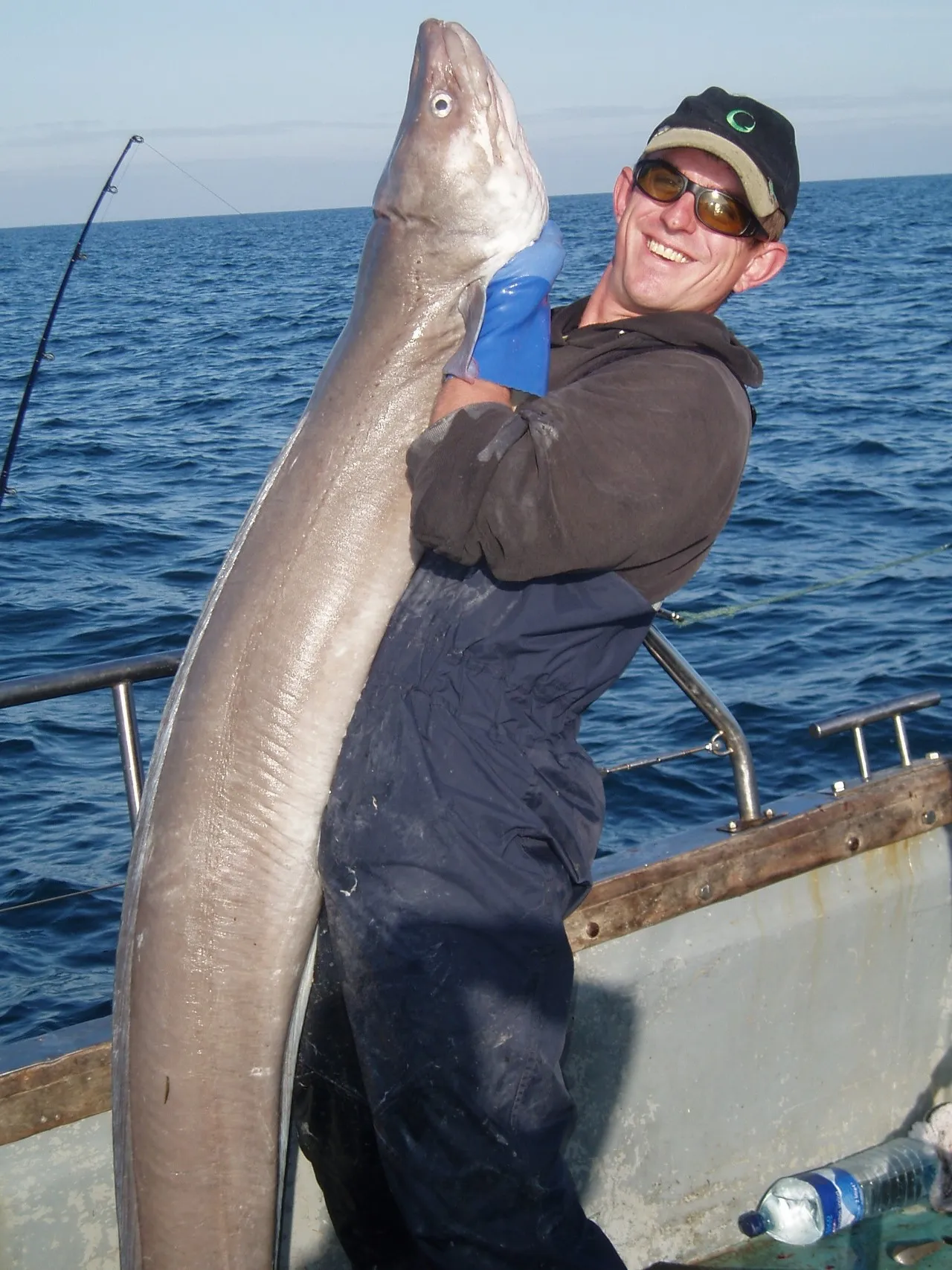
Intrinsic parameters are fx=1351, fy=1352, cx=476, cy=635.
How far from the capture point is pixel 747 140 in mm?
2514

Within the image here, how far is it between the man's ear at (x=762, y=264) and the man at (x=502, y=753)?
37 centimetres

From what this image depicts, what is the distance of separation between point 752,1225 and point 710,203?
246cm

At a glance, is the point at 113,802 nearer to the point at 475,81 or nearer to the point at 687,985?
the point at 687,985

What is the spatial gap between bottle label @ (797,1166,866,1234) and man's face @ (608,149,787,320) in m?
2.19

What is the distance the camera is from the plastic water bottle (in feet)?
11.0

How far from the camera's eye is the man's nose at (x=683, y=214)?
8.52 feet

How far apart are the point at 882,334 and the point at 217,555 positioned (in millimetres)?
19957

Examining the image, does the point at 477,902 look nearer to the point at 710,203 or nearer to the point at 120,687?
the point at 120,687

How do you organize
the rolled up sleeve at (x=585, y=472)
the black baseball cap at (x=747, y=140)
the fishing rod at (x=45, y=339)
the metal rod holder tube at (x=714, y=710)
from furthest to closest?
the fishing rod at (x=45, y=339)
the metal rod holder tube at (x=714, y=710)
the black baseball cap at (x=747, y=140)
the rolled up sleeve at (x=585, y=472)

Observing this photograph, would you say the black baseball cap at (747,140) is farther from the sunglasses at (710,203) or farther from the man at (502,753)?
the man at (502,753)

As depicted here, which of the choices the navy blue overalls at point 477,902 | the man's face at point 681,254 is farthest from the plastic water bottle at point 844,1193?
the man's face at point 681,254

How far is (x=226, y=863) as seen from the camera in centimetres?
245

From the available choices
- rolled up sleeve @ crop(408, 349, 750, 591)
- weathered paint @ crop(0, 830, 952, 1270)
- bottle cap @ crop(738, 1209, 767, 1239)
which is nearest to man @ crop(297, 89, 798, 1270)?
rolled up sleeve @ crop(408, 349, 750, 591)

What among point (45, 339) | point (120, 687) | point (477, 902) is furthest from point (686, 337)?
point (45, 339)
